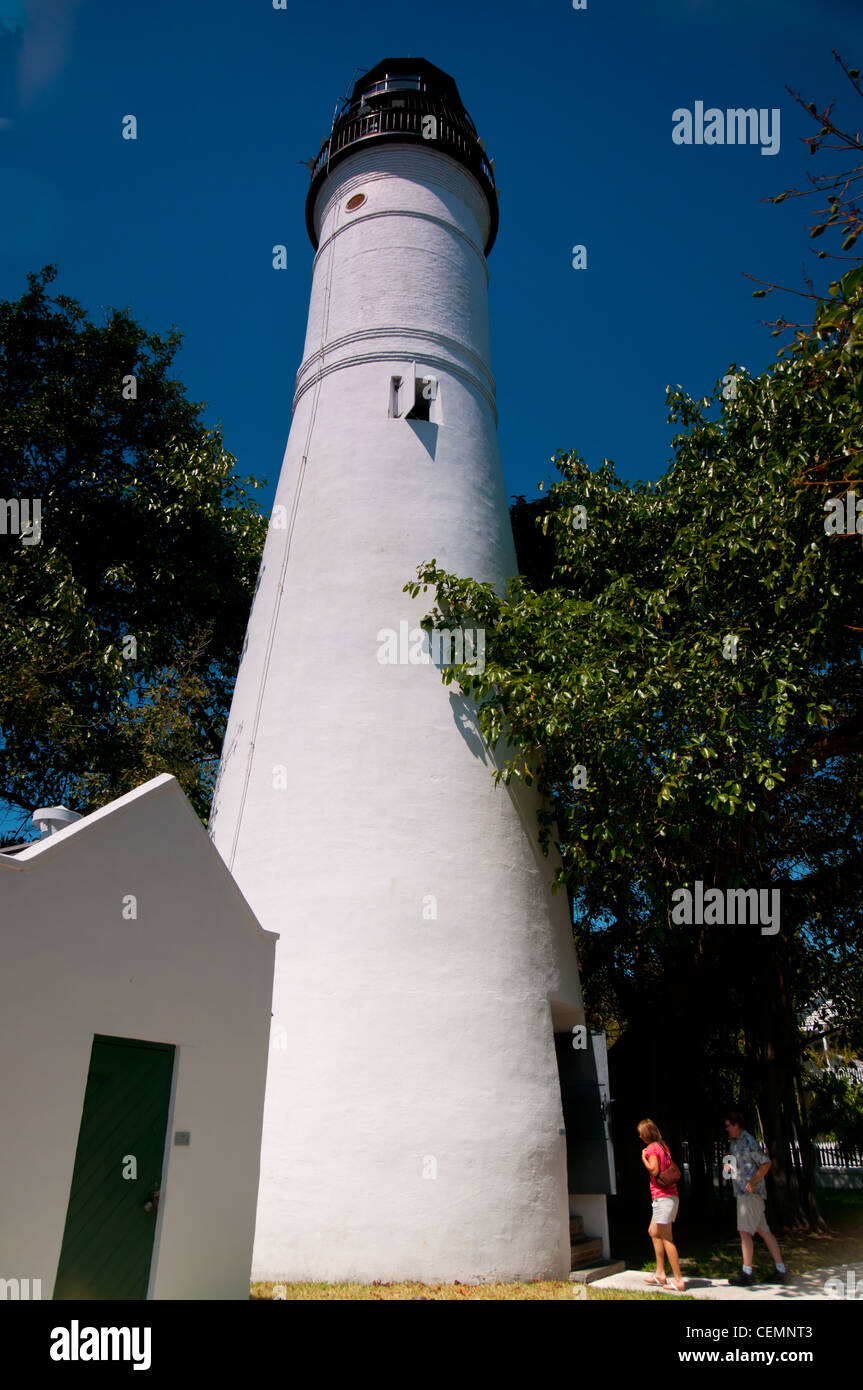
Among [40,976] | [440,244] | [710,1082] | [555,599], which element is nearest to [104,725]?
[555,599]

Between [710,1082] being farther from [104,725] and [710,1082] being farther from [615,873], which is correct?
[104,725]

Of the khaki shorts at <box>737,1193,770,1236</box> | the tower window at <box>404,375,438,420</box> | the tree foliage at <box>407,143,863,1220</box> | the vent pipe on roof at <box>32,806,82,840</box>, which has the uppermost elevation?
the tower window at <box>404,375,438,420</box>

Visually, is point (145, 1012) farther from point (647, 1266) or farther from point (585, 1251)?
point (647, 1266)

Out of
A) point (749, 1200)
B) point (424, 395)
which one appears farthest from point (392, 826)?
point (424, 395)

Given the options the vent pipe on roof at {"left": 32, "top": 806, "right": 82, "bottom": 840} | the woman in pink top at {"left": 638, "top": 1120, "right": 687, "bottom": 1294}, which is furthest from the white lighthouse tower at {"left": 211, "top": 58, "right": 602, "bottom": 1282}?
the vent pipe on roof at {"left": 32, "top": 806, "right": 82, "bottom": 840}

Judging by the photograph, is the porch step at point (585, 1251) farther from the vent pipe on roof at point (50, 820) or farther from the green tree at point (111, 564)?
the green tree at point (111, 564)

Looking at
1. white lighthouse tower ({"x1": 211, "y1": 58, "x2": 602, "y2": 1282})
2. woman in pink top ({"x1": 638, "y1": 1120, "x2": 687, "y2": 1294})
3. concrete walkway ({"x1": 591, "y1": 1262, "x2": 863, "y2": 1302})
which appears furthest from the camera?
white lighthouse tower ({"x1": 211, "y1": 58, "x2": 602, "y2": 1282})

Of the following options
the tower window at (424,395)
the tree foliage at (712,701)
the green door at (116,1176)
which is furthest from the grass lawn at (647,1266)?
the tower window at (424,395)

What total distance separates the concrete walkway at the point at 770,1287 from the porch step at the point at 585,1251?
330 mm

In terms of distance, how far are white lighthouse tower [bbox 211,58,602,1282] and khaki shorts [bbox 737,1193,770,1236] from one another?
177 centimetres

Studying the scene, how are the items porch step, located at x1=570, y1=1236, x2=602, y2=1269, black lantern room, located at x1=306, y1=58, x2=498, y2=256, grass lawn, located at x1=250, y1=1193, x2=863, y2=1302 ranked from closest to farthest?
grass lawn, located at x1=250, y1=1193, x2=863, y2=1302 → porch step, located at x1=570, y1=1236, x2=602, y2=1269 → black lantern room, located at x1=306, y1=58, x2=498, y2=256

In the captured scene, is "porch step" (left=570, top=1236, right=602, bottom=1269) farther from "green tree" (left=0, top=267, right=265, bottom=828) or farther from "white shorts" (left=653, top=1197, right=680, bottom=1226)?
"green tree" (left=0, top=267, right=265, bottom=828)

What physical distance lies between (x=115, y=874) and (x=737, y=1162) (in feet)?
22.9

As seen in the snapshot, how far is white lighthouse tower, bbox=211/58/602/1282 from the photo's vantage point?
8.68 meters
